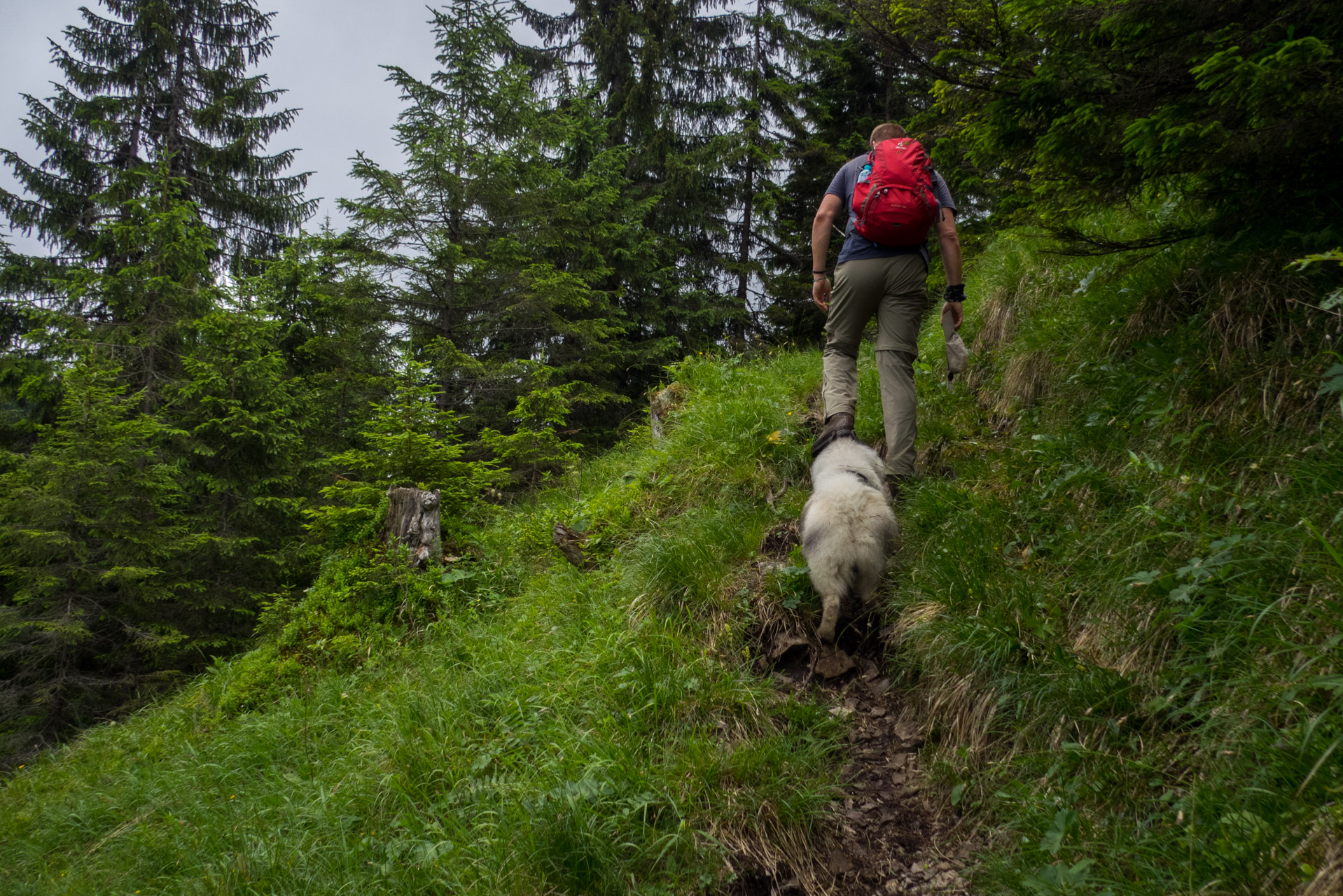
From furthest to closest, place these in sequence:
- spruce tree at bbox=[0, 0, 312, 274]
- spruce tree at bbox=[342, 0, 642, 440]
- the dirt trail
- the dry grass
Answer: spruce tree at bbox=[0, 0, 312, 274]
spruce tree at bbox=[342, 0, 642, 440]
the dry grass
the dirt trail

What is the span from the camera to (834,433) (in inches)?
171

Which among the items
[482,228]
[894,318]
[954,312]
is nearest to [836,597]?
[894,318]

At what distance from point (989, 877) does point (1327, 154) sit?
123 inches

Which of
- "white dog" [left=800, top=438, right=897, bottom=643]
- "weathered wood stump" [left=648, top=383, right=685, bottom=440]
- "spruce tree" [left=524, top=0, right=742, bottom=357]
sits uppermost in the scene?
"spruce tree" [left=524, top=0, right=742, bottom=357]

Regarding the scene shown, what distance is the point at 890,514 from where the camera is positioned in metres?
3.63

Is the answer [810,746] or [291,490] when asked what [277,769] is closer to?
[810,746]

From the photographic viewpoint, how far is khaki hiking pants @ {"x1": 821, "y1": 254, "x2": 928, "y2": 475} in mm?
4410

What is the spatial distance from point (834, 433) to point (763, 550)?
0.95m

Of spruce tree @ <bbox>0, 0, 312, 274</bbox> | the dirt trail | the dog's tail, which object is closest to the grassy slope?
the dirt trail

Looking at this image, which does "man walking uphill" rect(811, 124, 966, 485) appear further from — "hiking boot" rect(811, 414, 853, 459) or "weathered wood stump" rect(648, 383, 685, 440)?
"weathered wood stump" rect(648, 383, 685, 440)

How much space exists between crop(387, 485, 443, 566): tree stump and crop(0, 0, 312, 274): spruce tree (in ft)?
37.2

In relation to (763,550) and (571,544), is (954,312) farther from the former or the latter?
(571,544)

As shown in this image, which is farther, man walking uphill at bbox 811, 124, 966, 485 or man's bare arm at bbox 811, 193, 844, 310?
man's bare arm at bbox 811, 193, 844, 310

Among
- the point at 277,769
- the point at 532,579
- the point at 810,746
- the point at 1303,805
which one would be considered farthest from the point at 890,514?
the point at 277,769
